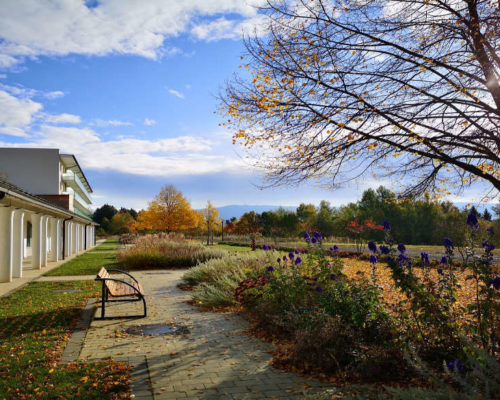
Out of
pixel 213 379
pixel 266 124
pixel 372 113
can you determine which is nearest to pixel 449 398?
pixel 213 379

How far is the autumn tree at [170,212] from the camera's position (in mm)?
50500

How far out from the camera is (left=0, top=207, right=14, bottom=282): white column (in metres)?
13.4

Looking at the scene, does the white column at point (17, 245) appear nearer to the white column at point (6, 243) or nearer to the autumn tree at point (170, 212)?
the white column at point (6, 243)

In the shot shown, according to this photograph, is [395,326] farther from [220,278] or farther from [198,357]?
[220,278]

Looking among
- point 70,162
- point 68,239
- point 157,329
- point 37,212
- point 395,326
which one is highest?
point 70,162

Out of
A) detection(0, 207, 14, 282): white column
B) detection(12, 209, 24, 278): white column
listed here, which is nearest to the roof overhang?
detection(12, 209, 24, 278): white column

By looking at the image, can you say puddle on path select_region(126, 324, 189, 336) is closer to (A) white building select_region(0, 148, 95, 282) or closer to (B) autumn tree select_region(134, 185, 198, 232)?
(A) white building select_region(0, 148, 95, 282)

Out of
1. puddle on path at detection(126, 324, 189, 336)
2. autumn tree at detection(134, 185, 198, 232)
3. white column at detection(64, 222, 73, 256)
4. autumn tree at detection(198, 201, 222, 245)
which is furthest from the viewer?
autumn tree at detection(198, 201, 222, 245)

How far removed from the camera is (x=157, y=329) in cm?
698

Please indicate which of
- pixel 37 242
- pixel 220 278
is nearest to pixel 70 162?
pixel 37 242

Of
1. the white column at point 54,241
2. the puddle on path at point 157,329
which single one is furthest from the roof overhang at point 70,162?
the puddle on path at point 157,329

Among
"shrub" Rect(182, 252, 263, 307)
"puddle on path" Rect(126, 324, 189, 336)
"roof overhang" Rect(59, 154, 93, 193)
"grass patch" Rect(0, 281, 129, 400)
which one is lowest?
"puddle on path" Rect(126, 324, 189, 336)

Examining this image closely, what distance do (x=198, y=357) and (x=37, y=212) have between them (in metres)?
15.1

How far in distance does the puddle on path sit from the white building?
20.4 feet
